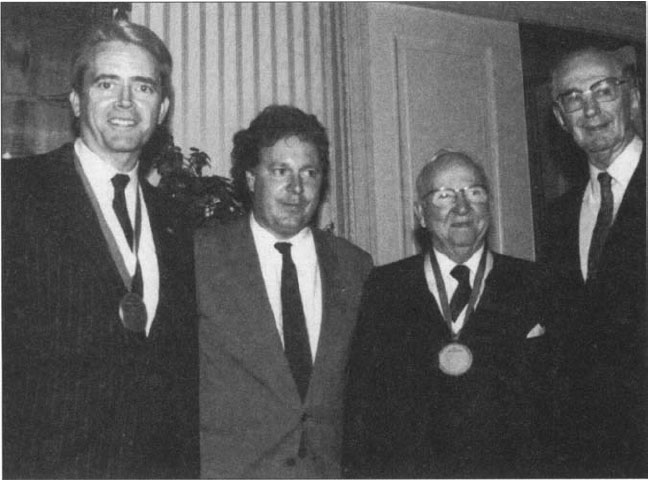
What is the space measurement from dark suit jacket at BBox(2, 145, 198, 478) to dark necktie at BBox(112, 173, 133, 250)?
8 cm

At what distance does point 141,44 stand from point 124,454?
1.21m

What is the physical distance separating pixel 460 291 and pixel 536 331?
27 centimetres

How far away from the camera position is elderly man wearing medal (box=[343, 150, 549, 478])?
2.08 metres

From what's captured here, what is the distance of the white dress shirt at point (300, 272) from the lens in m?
2.27

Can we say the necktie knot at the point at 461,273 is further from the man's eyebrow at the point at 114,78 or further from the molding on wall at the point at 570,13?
the molding on wall at the point at 570,13

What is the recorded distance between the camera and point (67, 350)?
187 cm

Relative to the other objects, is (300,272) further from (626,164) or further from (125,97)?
(626,164)

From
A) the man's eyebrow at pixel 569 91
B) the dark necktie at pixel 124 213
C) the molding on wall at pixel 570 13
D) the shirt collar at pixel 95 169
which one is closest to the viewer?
the dark necktie at pixel 124 213

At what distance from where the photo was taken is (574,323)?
2.21 meters

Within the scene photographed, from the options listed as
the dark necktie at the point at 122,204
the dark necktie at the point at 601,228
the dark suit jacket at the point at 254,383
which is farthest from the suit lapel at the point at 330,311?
the dark necktie at the point at 601,228

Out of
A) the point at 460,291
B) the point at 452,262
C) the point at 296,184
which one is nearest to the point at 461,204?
the point at 452,262

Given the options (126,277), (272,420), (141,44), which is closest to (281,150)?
(141,44)

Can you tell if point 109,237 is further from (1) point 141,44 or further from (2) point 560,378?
(2) point 560,378

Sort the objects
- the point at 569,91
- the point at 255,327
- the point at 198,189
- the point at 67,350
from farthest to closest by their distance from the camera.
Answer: the point at 198,189 < the point at 569,91 < the point at 255,327 < the point at 67,350
